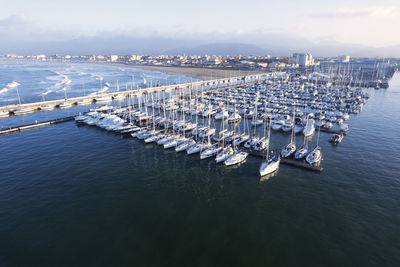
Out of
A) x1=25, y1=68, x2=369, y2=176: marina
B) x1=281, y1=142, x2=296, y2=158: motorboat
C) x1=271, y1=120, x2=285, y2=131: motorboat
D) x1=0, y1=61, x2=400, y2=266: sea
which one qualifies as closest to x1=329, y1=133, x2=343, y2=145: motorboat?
x1=0, y1=61, x2=400, y2=266: sea

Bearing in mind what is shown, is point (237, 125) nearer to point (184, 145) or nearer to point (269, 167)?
point (184, 145)

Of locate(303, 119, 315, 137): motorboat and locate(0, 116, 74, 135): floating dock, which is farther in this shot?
locate(0, 116, 74, 135): floating dock

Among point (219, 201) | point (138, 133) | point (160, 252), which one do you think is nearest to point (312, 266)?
point (219, 201)

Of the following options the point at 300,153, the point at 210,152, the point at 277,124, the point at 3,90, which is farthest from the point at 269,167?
the point at 3,90

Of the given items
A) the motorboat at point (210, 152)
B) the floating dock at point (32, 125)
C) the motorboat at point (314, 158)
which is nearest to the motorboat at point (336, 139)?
the motorboat at point (314, 158)

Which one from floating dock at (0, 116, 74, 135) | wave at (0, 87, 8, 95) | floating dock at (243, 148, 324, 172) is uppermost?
wave at (0, 87, 8, 95)

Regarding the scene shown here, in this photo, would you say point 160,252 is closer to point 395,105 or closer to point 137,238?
point 137,238

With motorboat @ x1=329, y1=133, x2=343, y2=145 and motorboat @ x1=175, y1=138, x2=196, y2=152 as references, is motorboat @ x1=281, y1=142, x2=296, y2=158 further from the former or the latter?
motorboat @ x1=175, y1=138, x2=196, y2=152

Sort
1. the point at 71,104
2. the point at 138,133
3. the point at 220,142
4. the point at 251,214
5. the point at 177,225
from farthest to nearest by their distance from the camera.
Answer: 1. the point at 71,104
2. the point at 138,133
3. the point at 220,142
4. the point at 251,214
5. the point at 177,225
